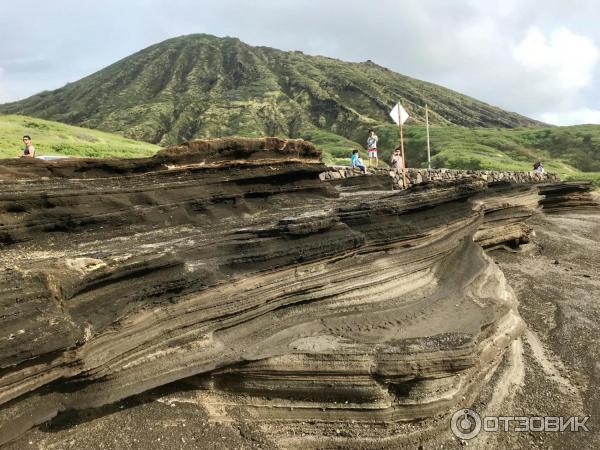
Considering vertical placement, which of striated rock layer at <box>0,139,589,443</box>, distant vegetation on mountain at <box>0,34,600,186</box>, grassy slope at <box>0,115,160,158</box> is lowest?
striated rock layer at <box>0,139,589,443</box>

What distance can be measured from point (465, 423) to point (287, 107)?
87.2 m

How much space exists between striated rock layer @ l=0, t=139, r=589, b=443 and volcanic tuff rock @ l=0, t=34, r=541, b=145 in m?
59.9

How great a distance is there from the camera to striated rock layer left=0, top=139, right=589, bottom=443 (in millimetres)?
5434

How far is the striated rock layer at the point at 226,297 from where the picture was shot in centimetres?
543

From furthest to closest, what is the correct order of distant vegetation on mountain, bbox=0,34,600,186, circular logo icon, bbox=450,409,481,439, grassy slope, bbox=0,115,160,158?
distant vegetation on mountain, bbox=0,34,600,186 < grassy slope, bbox=0,115,160,158 < circular logo icon, bbox=450,409,481,439

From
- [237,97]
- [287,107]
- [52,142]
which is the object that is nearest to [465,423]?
[52,142]

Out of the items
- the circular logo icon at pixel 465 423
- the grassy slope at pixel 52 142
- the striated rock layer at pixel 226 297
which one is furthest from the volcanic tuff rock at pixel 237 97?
the circular logo icon at pixel 465 423

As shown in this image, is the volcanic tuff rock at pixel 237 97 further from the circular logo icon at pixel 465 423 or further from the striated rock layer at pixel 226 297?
the circular logo icon at pixel 465 423

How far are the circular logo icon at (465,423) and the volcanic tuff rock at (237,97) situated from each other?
6341cm

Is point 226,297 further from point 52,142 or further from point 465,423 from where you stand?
point 52,142

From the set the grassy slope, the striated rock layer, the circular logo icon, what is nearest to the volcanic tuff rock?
the grassy slope

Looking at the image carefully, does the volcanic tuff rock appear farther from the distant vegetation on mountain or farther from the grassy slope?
the grassy slope

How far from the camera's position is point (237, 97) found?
311 feet

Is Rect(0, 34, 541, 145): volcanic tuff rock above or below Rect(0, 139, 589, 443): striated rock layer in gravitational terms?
above
